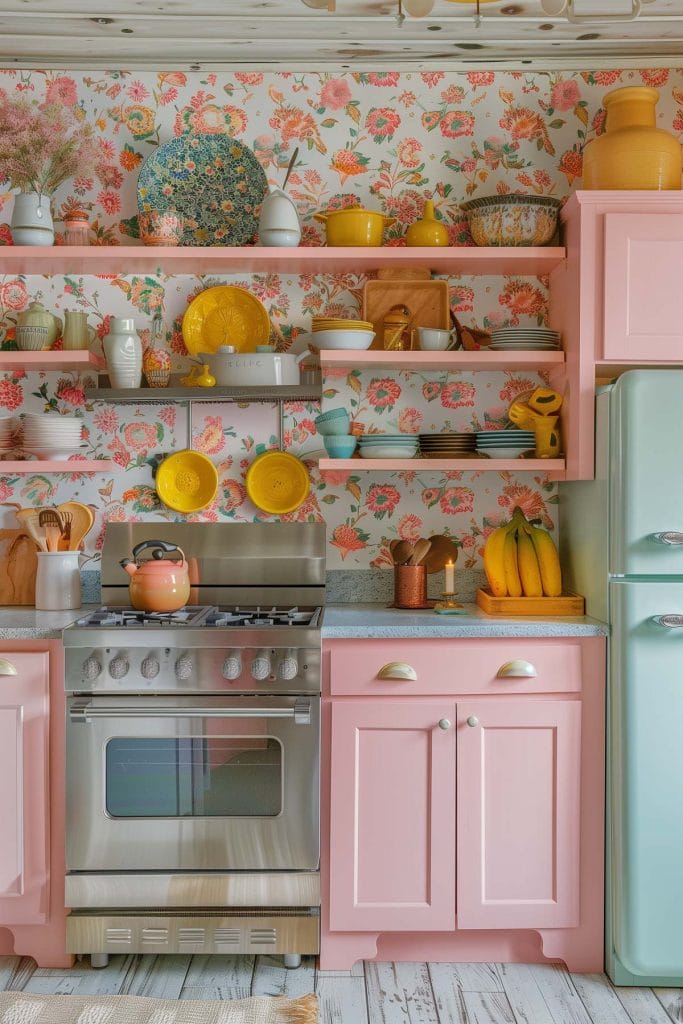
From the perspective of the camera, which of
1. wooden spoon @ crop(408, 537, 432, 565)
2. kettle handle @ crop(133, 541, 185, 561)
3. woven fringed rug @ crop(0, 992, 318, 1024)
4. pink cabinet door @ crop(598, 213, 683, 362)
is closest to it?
woven fringed rug @ crop(0, 992, 318, 1024)

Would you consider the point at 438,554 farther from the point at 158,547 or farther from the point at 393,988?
A: the point at 393,988

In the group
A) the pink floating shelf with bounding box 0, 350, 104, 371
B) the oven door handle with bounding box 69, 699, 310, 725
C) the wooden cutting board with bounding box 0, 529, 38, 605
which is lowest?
the oven door handle with bounding box 69, 699, 310, 725

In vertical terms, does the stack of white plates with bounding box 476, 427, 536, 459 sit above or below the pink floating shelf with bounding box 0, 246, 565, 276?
below

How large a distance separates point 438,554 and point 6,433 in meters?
1.48

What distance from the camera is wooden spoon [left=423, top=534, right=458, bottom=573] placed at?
3.22 m

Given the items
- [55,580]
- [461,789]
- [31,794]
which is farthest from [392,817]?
[55,580]

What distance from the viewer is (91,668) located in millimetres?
2605

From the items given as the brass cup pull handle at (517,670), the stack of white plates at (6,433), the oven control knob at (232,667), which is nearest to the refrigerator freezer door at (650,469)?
the brass cup pull handle at (517,670)

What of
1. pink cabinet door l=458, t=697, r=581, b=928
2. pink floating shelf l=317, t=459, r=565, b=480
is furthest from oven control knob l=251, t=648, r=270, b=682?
pink floating shelf l=317, t=459, r=565, b=480

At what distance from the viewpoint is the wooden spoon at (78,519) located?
126 inches

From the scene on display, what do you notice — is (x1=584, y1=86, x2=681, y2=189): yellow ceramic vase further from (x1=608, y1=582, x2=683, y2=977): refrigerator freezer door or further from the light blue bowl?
(x1=608, y1=582, x2=683, y2=977): refrigerator freezer door

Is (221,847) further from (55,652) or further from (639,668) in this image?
(639,668)

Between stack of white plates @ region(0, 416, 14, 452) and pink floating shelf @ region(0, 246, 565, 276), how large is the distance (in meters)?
0.50

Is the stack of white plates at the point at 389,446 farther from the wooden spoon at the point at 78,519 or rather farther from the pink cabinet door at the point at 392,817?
the wooden spoon at the point at 78,519
